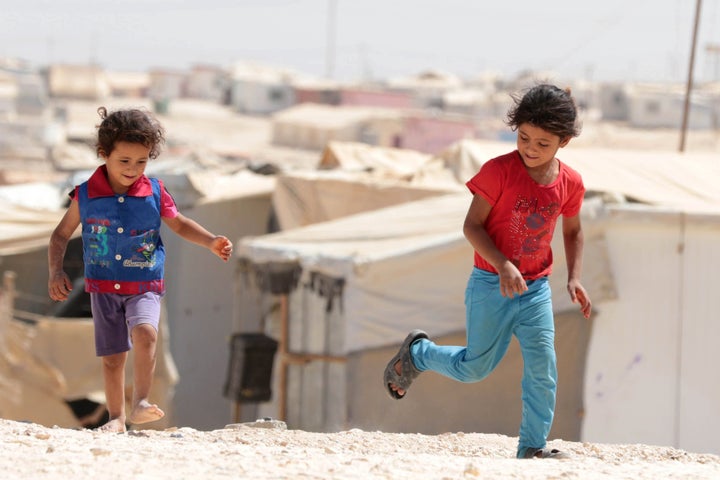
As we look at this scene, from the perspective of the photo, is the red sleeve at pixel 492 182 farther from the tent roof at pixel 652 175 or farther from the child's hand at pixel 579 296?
the tent roof at pixel 652 175

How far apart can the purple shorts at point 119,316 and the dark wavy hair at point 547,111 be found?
1624 mm

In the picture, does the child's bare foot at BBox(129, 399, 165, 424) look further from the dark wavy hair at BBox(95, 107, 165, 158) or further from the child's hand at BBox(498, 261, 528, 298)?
the child's hand at BBox(498, 261, 528, 298)

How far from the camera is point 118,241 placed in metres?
4.70

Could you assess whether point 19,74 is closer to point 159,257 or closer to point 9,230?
point 9,230

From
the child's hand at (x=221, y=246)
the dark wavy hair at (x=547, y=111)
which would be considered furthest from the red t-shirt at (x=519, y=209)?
the child's hand at (x=221, y=246)

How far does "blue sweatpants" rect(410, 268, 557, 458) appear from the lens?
4.57 m

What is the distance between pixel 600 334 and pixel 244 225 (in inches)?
245

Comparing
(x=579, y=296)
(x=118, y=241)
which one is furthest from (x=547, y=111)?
(x=118, y=241)

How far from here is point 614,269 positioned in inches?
357

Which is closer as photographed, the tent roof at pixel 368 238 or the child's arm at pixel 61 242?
the child's arm at pixel 61 242

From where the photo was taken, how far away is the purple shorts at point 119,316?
15.5ft

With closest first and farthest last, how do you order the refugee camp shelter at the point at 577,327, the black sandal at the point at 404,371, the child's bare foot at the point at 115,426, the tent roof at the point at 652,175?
the child's bare foot at the point at 115,426 → the black sandal at the point at 404,371 → the refugee camp shelter at the point at 577,327 → the tent roof at the point at 652,175

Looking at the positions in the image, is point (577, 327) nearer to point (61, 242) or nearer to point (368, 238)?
point (368, 238)

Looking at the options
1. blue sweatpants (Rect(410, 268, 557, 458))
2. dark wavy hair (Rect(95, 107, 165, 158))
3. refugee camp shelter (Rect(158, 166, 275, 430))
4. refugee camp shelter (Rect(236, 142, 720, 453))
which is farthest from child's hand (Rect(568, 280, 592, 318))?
refugee camp shelter (Rect(158, 166, 275, 430))
